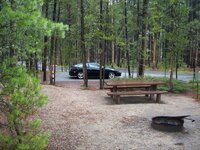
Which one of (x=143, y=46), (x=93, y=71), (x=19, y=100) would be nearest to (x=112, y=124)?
(x=19, y=100)

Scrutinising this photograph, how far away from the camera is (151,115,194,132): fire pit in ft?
33.8

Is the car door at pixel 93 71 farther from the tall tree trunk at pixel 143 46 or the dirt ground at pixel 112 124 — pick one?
the dirt ground at pixel 112 124

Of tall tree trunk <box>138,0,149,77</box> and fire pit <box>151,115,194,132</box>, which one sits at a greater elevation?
tall tree trunk <box>138,0,149,77</box>

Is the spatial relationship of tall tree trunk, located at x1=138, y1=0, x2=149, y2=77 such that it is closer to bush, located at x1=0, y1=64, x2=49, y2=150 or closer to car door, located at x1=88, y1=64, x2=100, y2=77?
car door, located at x1=88, y1=64, x2=100, y2=77

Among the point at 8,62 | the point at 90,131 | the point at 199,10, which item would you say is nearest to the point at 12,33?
the point at 8,62

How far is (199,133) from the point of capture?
1025 centimetres

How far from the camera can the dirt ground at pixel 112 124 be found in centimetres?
904

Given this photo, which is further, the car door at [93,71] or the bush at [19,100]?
→ the car door at [93,71]

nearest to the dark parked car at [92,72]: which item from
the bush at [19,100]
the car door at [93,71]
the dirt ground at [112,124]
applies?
the car door at [93,71]

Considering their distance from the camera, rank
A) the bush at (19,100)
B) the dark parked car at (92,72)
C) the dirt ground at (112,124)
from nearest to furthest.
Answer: the bush at (19,100) → the dirt ground at (112,124) → the dark parked car at (92,72)

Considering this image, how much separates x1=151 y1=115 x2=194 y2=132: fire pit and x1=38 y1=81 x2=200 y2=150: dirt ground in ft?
0.62

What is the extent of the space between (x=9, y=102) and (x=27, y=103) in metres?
0.48

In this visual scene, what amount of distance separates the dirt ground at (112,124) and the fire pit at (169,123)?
7.4 inches

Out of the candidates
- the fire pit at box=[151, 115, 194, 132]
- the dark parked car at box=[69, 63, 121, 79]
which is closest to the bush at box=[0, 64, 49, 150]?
the fire pit at box=[151, 115, 194, 132]
